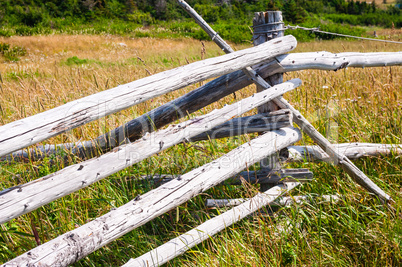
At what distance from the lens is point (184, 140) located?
1.98m

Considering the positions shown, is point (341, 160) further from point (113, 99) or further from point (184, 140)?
point (113, 99)

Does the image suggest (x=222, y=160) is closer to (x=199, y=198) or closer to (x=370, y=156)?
(x=199, y=198)

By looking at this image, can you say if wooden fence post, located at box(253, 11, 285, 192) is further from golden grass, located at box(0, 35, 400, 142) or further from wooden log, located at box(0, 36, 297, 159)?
golden grass, located at box(0, 35, 400, 142)

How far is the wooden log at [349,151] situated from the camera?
98.0 inches

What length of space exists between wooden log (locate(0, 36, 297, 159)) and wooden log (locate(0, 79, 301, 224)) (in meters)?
0.25

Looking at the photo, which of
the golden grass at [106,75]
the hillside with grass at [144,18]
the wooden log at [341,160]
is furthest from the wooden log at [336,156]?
the hillside with grass at [144,18]

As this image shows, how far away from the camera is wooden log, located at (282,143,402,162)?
2.49 meters

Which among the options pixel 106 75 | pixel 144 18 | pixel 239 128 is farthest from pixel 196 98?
pixel 144 18

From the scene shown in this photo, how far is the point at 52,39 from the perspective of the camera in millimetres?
14258

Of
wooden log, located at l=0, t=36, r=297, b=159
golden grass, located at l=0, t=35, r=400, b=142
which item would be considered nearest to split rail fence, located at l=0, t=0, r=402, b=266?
wooden log, located at l=0, t=36, r=297, b=159

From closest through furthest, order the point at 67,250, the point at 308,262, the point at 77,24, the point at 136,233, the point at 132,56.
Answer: the point at 67,250
the point at 308,262
the point at 136,233
the point at 132,56
the point at 77,24

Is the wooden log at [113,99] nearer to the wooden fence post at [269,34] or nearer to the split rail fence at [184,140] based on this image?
the split rail fence at [184,140]

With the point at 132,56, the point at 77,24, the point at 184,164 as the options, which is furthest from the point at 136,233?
the point at 77,24

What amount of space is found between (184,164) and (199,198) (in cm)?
39
